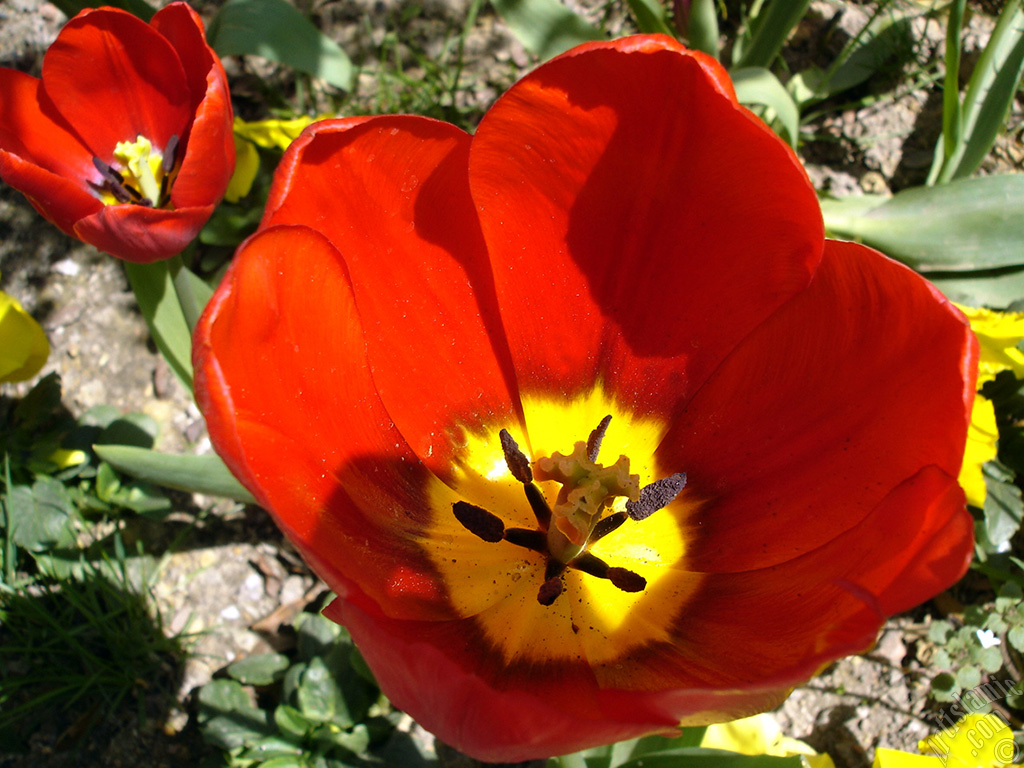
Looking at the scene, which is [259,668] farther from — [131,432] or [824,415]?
[824,415]

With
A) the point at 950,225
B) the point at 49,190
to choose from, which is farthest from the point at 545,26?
the point at 49,190

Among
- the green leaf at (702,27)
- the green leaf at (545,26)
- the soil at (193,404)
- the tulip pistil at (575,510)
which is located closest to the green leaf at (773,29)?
the green leaf at (702,27)

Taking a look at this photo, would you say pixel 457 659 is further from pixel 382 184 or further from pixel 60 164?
pixel 60 164

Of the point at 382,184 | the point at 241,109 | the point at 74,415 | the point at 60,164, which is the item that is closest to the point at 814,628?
the point at 382,184

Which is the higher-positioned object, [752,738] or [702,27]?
[702,27]

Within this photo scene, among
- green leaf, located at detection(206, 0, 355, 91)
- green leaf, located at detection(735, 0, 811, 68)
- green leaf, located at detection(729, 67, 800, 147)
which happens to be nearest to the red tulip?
green leaf, located at detection(206, 0, 355, 91)

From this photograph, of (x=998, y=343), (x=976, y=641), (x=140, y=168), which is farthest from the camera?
(x=976, y=641)
